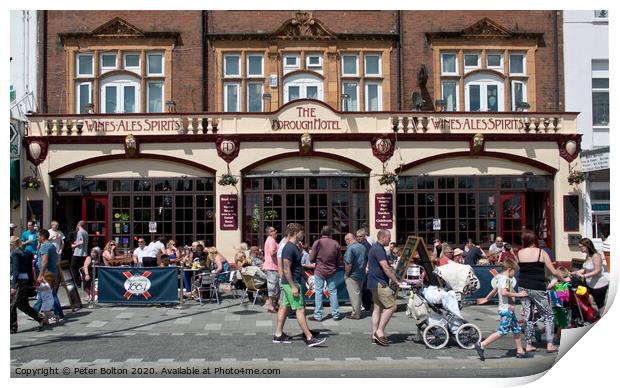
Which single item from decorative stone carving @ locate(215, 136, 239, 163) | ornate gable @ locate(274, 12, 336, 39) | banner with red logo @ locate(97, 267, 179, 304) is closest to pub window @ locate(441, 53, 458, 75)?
ornate gable @ locate(274, 12, 336, 39)

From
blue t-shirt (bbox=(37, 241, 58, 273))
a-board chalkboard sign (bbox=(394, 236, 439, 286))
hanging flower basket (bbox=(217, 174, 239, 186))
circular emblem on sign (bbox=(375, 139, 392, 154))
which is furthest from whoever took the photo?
circular emblem on sign (bbox=(375, 139, 392, 154))

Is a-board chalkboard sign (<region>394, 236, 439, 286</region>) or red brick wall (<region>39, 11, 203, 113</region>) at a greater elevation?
red brick wall (<region>39, 11, 203, 113</region>)

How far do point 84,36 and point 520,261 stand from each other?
1548 cm

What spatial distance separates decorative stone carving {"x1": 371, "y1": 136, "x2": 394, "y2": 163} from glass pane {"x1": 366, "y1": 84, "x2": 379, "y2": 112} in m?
1.88

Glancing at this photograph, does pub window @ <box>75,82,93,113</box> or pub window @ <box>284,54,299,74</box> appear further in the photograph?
pub window @ <box>284,54,299,74</box>

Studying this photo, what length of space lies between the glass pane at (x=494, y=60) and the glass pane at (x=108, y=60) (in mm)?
11612

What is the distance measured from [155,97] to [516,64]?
11287 mm

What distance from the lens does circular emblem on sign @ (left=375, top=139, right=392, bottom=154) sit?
19.3m

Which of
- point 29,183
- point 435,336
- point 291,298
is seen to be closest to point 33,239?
point 29,183

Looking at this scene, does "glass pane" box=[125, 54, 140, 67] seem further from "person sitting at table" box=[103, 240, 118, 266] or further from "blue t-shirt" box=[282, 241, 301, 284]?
"blue t-shirt" box=[282, 241, 301, 284]

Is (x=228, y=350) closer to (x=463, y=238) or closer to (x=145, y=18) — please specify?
(x=463, y=238)

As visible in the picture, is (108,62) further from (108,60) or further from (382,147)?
(382,147)

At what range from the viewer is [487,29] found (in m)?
20.7

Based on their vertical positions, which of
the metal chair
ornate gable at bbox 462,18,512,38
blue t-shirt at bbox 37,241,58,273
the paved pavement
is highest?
ornate gable at bbox 462,18,512,38
